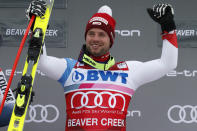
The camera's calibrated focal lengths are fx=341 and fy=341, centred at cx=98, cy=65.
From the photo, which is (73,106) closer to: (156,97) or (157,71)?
(157,71)

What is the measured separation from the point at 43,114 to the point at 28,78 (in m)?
1.83

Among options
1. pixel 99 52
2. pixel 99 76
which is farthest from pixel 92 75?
pixel 99 52

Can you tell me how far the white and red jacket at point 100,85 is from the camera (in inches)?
90.9

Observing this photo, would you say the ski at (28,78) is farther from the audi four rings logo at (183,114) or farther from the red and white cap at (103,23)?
the audi four rings logo at (183,114)

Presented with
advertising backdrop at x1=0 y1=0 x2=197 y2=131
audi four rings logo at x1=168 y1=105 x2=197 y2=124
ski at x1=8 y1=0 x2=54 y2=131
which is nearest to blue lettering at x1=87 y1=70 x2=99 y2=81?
ski at x1=8 y1=0 x2=54 y2=131

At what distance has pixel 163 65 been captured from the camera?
7.77 feet

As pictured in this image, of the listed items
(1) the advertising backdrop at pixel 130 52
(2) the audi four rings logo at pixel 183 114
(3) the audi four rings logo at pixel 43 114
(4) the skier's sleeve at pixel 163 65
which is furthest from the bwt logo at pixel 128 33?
(4) the skier's sleeve at pixel 163 65

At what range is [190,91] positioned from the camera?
361cm

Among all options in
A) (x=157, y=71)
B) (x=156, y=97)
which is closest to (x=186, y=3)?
(x=156, y=97)

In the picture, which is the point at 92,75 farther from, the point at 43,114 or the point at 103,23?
the point at 43,114

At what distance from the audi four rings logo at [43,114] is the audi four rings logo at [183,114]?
121 centimetres

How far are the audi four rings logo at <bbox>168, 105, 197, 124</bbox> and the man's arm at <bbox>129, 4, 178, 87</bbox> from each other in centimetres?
125

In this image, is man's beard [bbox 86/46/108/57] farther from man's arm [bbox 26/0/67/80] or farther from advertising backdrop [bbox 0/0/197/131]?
advertising backdrop [bbox 0/0/197/131]

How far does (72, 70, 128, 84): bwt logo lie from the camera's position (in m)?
2.39
